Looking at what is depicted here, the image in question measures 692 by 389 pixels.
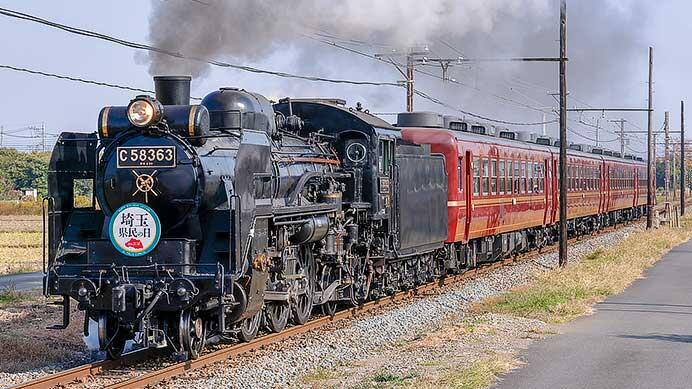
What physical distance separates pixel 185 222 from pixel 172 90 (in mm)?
1734

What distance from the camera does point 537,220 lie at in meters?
29.7

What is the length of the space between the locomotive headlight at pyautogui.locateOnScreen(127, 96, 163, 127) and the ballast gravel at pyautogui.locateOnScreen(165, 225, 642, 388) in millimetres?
2917

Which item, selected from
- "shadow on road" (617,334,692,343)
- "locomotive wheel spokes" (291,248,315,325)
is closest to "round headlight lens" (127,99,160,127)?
"locomotive wheel spokes" (291,248,315,325)

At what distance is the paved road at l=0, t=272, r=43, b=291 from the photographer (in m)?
22.5

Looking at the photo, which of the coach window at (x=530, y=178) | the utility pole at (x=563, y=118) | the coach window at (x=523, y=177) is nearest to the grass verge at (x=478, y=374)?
the utility pole at (x=563, y=118)

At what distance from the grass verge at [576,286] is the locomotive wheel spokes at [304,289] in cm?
351

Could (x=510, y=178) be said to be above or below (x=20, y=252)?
above

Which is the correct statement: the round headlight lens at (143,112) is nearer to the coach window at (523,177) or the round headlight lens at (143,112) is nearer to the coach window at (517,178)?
the coach window at (517,178)

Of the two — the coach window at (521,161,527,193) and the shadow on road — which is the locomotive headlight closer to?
the shadow on road

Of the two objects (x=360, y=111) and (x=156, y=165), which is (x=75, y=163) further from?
(x=360, y=111)

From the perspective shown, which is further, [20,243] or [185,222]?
[20,243]

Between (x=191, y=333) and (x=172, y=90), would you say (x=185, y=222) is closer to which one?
(x=191, y=333)

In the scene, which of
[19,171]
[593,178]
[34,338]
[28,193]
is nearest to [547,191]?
[593,178]

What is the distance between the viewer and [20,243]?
1649 inches
